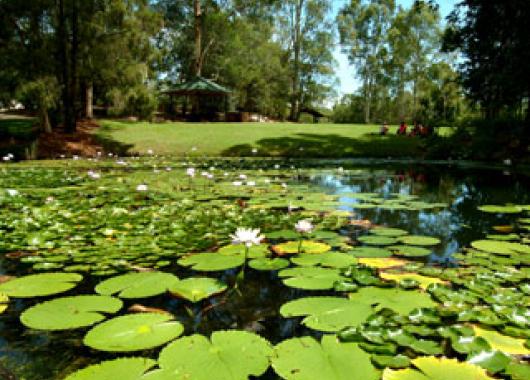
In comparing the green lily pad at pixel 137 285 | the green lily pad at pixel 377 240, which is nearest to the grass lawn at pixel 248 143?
the green lily pad at pixel 377 240

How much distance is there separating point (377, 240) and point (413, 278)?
2.87ft

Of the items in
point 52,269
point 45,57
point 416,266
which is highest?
point 45,57

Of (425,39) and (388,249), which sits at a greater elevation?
(425,39)

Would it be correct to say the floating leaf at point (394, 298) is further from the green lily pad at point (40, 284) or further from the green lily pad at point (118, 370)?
the green lily pad at point (40, 284)

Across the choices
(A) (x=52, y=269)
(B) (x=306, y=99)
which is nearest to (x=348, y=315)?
(A) (x=52, y=269)

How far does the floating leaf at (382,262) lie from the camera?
232 centimetres

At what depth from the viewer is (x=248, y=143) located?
14445 mm

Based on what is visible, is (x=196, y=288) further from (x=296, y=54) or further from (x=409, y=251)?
(x=296, y=54)

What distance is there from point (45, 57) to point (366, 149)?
11.3 m

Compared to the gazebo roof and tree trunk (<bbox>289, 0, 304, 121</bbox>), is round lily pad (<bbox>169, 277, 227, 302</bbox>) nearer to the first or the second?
the gazebo roof

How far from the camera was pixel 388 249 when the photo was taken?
108 inches

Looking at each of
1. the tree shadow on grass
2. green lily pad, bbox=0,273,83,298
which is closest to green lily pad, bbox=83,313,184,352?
green lily pad, bbox=0,273,83,298

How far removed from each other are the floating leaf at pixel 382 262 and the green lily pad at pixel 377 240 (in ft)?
1.27

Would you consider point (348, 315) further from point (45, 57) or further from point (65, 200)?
point (45, 57)
